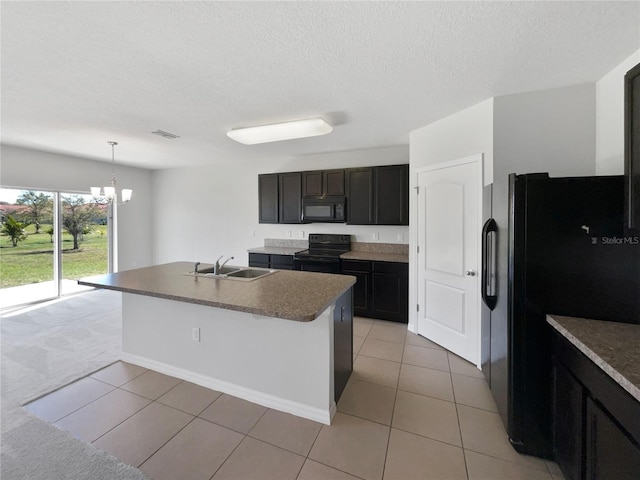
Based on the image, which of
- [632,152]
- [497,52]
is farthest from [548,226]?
[497,52]

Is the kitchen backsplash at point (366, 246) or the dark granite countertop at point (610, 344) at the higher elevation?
the kitchen backsplash at point (366, 246)

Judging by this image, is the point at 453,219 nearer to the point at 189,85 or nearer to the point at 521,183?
the point at 521,183

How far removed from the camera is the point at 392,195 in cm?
385

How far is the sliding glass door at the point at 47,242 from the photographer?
13.9 feet

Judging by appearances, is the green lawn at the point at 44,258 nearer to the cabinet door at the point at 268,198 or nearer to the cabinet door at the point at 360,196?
the cabinet door at the point at 268,198

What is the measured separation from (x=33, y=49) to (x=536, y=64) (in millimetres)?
3334

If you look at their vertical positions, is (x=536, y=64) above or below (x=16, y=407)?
above

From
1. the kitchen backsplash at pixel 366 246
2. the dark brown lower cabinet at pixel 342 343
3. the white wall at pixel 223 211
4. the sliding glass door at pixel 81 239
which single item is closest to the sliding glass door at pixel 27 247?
the sliding glass door at pixel 81 239

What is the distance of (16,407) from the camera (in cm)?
203

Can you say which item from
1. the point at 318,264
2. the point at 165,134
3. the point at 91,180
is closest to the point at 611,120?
the point at 318,264

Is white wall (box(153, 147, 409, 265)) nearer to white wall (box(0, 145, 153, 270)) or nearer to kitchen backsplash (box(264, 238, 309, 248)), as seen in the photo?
kitchen backsplash (box(264, 238, 309, 248))

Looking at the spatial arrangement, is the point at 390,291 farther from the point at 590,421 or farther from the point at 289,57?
the point at 289,57

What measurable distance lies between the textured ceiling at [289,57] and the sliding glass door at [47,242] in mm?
2041

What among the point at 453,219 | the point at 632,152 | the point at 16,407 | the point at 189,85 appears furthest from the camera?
the point at 453,219
